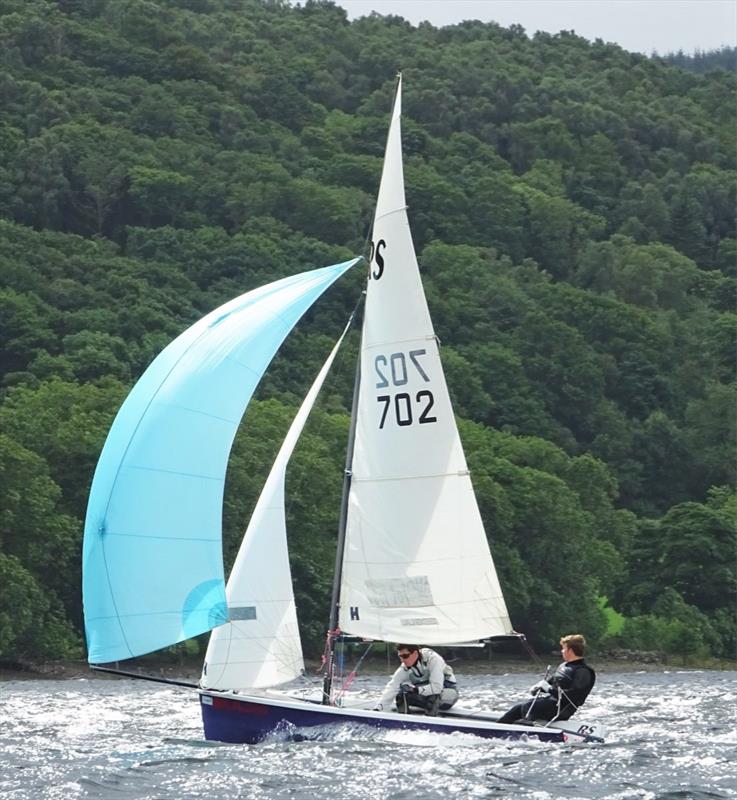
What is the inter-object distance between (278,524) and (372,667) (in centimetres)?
3873

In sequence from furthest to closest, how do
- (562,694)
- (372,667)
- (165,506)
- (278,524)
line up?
(372,667), (278,524), (562,694), (165,506)

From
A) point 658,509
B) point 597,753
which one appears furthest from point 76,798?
point 658,509

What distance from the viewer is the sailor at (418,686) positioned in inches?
968

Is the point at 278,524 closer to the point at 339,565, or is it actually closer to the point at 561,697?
the point at 339,565

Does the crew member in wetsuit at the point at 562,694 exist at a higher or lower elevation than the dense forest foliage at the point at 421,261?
lower

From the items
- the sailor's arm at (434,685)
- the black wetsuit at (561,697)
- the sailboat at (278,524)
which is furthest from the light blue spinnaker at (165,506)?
the black wetsuit at (561,697)

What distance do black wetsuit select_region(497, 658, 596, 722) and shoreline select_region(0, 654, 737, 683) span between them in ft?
84.0

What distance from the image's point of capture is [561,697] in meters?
24.4

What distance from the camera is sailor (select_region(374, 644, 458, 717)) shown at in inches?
968

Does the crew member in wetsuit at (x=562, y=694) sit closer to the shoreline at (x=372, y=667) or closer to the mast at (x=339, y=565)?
the mast at (x=339, y=565)

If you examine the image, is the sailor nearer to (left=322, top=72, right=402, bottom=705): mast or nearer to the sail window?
the sail window

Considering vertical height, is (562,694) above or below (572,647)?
below

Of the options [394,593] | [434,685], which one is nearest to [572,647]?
[434,685]

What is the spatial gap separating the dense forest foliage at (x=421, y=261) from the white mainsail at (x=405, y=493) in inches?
1214
